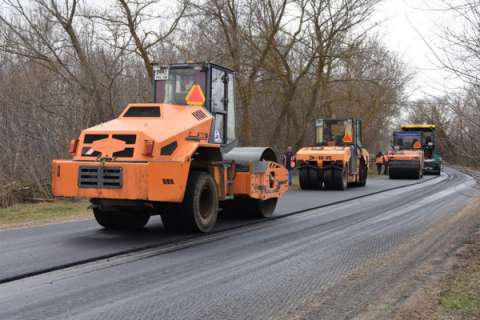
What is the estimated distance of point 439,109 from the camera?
8.15m

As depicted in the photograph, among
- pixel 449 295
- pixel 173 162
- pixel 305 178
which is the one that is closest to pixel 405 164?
pixel 305 178

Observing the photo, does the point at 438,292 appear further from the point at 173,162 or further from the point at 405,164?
the point at 405,164

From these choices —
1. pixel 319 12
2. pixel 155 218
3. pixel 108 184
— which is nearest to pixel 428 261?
pixel 108 184

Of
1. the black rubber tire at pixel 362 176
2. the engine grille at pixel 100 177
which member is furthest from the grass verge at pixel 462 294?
the black rubber tire at pixel 362 176

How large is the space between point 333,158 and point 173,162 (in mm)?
12976

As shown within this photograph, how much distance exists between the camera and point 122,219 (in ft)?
32.0

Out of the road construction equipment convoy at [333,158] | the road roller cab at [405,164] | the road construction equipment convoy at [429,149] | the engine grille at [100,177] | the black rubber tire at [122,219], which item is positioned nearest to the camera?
the engine grille at [100,177]

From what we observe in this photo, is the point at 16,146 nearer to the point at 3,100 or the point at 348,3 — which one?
the point at 3,100

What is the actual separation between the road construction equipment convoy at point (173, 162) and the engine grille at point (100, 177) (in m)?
0.01

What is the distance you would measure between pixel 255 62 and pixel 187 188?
54.3 feet

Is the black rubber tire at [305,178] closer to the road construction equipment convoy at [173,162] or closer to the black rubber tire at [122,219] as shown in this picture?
→ the road construction equipment convoy at [173,162]

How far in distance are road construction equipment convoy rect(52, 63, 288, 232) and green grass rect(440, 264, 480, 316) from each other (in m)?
3.90

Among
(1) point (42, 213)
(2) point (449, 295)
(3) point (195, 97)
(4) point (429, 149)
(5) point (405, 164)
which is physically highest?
(3) point (195, 97)

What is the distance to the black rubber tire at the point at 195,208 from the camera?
886 cm
